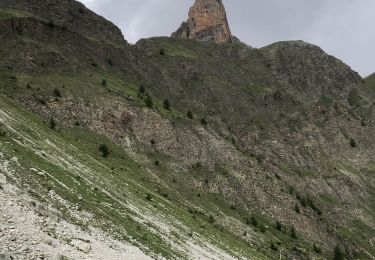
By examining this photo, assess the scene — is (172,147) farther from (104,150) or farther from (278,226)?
(278,226)

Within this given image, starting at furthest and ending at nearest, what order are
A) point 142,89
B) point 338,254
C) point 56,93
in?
point 142,89, point 56,93, point 338,254

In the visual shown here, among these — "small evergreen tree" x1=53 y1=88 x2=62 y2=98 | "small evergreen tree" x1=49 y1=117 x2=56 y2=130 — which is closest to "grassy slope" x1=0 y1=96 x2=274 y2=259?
"small evergreen tree" x1=49 y1=117 x2=56 y2=130

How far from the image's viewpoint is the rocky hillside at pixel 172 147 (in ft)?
135

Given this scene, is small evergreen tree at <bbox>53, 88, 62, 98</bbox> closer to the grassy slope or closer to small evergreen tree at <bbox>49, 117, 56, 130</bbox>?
the grassy slope

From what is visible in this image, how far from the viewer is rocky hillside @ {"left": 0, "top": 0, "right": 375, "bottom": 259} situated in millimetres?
41062

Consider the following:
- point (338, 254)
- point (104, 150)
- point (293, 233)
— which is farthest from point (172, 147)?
point (338, 254)

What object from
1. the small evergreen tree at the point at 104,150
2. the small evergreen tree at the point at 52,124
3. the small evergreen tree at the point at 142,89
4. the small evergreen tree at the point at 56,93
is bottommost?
the small evergreen tree at the point at 104,150

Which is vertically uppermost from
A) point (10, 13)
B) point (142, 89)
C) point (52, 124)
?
point (10, 13)

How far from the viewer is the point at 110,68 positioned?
125 m

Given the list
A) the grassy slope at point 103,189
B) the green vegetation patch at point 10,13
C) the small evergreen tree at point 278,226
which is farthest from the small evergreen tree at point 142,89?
the small evergreen tree at point 278,226

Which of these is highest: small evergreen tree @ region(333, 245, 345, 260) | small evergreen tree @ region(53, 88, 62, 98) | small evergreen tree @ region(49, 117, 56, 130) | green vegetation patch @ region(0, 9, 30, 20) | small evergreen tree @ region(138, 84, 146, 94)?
green vegetation patch @ region(0, 9, 30, 20)

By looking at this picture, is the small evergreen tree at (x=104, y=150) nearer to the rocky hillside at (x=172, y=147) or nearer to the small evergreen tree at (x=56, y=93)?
the rocky hillside at (x=172, y=147)

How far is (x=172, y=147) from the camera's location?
102 m

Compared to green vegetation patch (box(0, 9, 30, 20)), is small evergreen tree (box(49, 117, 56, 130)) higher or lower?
lower
